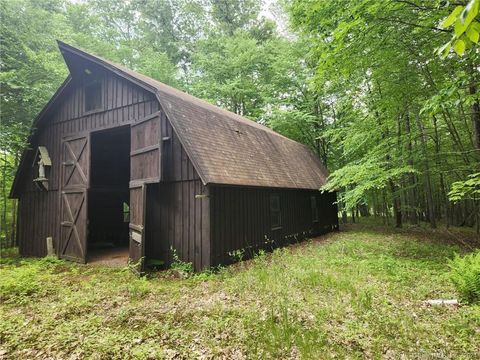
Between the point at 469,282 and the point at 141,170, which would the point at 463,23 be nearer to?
the point at 469,282

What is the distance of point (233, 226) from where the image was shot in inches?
363

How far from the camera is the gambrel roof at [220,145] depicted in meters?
8.51

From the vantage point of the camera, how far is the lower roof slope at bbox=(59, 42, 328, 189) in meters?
8.51

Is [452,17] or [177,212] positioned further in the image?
[177,212]

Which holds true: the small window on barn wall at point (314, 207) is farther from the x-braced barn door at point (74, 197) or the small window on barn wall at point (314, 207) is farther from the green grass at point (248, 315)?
the x-braced barn door at point (74, 197)

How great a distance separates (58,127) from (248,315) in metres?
11.7

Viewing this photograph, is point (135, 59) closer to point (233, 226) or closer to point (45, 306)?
point (233, 226)

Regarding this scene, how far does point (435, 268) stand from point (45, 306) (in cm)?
973

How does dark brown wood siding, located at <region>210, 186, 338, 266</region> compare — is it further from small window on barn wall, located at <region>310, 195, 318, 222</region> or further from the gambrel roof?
the gambrel roof

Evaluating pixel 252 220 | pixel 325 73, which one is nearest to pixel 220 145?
pixel 252 220

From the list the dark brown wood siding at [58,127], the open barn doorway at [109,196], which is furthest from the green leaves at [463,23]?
the open barn doorway at [109,196]

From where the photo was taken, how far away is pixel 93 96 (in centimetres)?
1128

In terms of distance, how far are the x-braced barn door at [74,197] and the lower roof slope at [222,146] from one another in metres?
3.58

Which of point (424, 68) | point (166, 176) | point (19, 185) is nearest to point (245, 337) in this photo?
point (166, 176)
